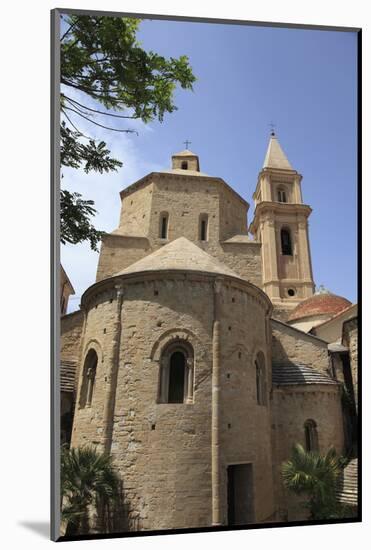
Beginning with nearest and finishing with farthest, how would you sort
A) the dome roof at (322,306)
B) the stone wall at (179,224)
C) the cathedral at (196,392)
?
the cathedral at (196,392), the stone wall at (179,224), the dome roof at (322,306)

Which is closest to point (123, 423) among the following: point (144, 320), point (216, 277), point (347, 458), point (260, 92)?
point (144, 320)

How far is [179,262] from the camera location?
952 cm

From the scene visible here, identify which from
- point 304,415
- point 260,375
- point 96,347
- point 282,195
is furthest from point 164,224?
point 282,195

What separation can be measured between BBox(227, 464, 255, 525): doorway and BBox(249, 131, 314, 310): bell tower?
14.5 m

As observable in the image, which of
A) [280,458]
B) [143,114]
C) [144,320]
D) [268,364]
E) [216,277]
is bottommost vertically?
[280,458]

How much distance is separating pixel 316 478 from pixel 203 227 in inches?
360

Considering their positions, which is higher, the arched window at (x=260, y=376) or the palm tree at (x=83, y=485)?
the arched window at (x=260, y=376)

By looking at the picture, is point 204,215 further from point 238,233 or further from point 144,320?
point 144,320

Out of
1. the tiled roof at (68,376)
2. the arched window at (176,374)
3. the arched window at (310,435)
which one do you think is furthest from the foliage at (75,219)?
the arched window at (310,435)

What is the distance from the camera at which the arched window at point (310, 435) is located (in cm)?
1069

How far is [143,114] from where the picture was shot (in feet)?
21.4

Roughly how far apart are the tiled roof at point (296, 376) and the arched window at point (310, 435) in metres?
1.07

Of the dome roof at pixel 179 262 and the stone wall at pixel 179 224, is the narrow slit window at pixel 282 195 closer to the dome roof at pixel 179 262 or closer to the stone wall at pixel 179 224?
the stone wall at pixel 179 224

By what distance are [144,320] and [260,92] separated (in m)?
5.17
